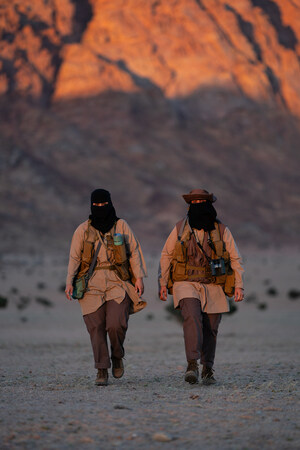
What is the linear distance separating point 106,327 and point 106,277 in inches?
17.6

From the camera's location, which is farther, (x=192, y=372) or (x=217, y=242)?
(x=217, y=242)

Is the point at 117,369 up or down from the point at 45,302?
down

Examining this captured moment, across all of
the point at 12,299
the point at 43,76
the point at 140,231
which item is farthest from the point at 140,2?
the point at 12,299

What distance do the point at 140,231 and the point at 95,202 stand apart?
62626mm

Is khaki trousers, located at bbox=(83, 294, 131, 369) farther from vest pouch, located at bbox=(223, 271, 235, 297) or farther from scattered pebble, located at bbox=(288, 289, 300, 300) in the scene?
scattered pebble, located at bbox=(288, 289, 300, 300)

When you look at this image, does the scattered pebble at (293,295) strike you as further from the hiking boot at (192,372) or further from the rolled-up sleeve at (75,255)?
the rolled-up sleeve at (75,255)

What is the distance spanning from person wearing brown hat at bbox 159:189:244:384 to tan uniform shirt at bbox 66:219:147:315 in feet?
0.82

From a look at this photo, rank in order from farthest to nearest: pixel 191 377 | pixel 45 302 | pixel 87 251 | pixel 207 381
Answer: pixel 45 302
pixel 207 381
pixel 87 251
pixel 191 377

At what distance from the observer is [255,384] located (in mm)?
7742

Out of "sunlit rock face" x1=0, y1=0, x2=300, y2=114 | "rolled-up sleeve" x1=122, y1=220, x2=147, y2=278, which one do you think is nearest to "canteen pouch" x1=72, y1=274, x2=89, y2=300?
"rolled-up sleeve" x1=122, y1=220, x2=147, y2=278

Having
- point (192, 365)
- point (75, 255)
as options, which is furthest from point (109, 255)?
point (192, 365)

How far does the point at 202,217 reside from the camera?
7516 millimetres

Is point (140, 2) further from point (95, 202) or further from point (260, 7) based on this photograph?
point (95, 202)

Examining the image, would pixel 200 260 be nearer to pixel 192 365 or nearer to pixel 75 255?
pixel 192 365
